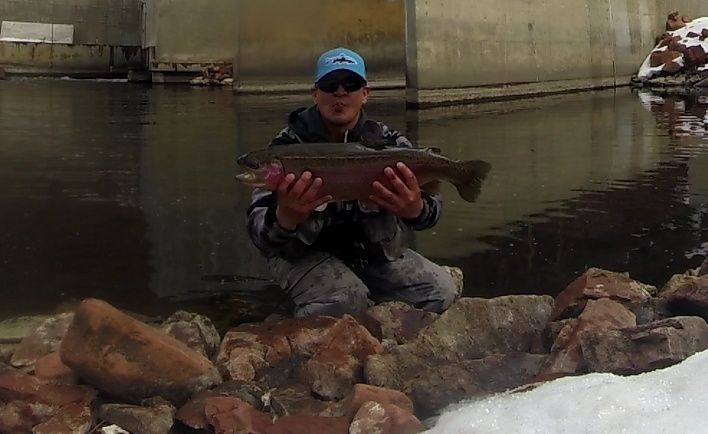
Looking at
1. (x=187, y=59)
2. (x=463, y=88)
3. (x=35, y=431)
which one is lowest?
(x=35, y=431)

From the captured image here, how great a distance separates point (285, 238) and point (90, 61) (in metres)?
38.3

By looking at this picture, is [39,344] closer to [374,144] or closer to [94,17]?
[374,144]

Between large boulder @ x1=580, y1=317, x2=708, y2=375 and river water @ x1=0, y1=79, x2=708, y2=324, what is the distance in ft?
6.70

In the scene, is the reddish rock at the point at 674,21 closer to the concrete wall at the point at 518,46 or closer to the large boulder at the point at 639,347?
the concrete wall at the point at 518,46

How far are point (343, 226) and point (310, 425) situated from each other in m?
1.80

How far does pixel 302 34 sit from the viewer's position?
26016 millimetres

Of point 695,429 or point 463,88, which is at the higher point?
point 463,88

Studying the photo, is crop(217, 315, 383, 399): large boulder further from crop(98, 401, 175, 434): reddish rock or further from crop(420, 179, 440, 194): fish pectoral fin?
crop(420, 179, 440, 194): fish pectoral fin

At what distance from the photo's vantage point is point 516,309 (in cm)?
375

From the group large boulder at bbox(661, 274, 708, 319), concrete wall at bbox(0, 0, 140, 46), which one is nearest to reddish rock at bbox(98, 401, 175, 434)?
large boulder at bbox(661, 274, 708, 319)

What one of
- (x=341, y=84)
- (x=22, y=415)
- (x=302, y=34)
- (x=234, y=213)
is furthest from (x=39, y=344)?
(x=302, y=34)

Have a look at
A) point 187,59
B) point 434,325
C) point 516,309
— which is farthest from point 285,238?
point 187,59

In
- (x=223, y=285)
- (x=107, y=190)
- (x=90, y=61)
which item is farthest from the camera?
(x=90, y=61)

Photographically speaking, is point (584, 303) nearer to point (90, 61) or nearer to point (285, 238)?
point (285, 238)
